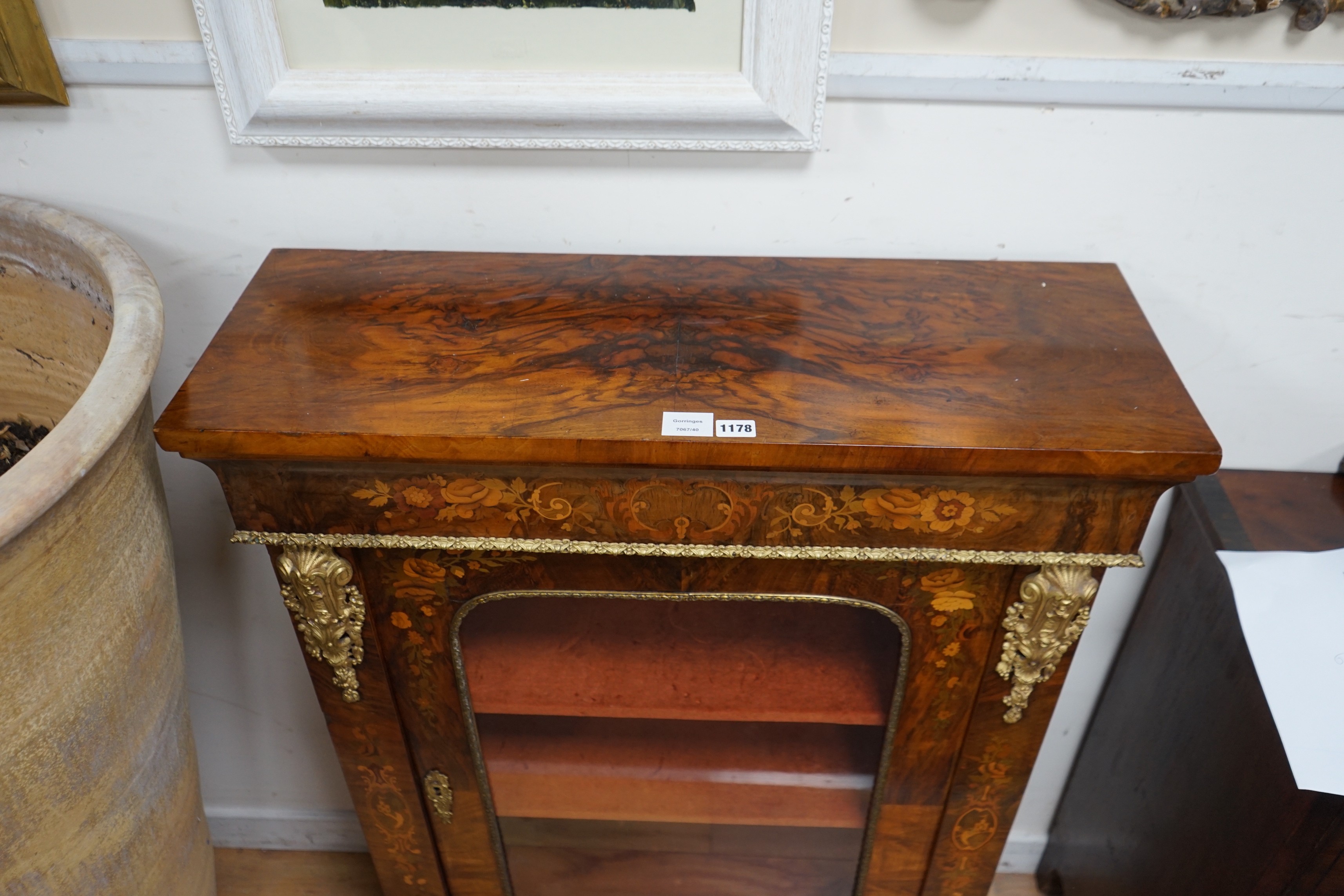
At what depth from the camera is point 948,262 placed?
33.7 inches

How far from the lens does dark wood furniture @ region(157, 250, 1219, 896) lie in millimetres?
670

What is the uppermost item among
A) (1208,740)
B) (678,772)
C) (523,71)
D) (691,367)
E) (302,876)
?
(523,71)

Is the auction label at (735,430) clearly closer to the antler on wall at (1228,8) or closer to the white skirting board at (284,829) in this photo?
the antler on wall at (1228,8)

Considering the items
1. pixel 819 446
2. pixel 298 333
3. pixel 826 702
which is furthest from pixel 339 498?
pixel 826 702

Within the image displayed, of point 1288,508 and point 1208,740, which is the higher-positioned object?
point 1288,508

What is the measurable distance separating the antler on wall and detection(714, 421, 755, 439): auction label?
457mm

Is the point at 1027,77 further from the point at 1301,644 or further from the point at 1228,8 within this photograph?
the point at 1301,644

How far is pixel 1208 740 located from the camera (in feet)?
3.00

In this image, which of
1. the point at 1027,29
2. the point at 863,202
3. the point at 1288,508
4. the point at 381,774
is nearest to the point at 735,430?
the point at 863,202

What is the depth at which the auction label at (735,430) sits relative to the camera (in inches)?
25.5

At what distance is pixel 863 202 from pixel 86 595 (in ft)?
2.24

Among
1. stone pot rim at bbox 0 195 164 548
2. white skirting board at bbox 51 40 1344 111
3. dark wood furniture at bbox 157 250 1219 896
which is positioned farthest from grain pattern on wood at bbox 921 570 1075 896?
stone pot rim at bbox 0 195 164 548

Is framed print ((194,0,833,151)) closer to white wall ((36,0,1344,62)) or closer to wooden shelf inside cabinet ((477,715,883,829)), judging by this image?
white wall ((36,0,1344,62))

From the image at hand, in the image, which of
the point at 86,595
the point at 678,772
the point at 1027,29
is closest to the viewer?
the point at 86,595
